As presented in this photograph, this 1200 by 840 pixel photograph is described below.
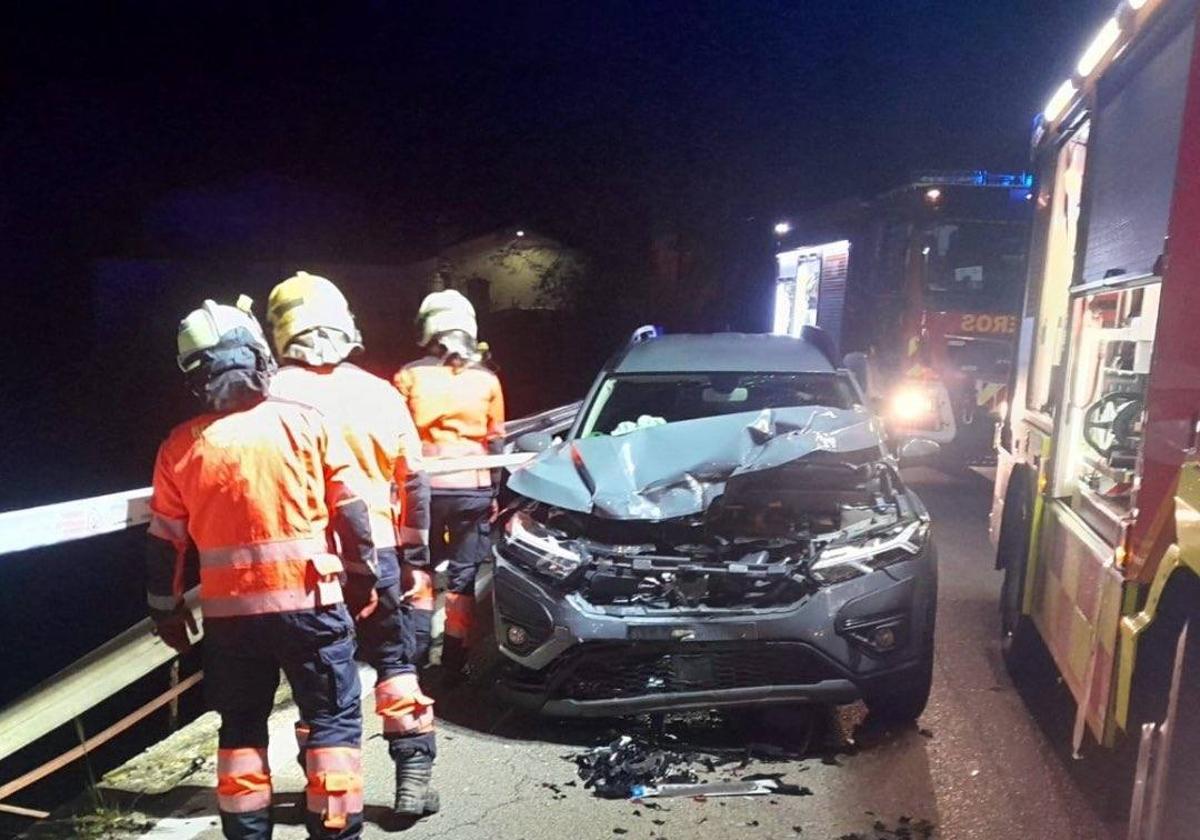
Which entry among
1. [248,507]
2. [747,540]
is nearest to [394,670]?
[248,507]

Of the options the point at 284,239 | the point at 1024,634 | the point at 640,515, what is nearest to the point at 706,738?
the point at 640,515

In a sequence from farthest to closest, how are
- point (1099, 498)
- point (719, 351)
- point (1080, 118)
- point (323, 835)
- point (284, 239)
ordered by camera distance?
point (284, 239) < point (719, 351) < point (1080, 118) < point (1099, 498) < point (323, 835)

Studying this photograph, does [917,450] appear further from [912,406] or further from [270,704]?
[912,406]

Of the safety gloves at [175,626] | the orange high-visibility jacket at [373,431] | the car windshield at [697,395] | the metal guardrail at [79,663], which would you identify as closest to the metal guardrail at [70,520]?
the metal guardrail at [79,663]

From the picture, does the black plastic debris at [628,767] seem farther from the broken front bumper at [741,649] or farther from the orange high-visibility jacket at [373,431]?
the orange high-visibility jacket at [373,431]

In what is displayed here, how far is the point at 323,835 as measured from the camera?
3.10 meters

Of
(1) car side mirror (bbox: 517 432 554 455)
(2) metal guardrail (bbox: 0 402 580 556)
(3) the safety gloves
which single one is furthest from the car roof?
(3) the safety gloves

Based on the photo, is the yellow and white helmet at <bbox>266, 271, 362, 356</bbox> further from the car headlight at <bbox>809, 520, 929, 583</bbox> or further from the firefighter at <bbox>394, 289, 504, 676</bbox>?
the car headlight at <bbox>809, 520, 929, 583</bbox>

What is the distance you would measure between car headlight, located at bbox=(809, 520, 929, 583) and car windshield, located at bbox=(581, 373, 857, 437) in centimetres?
141

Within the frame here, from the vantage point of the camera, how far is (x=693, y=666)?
3.95 metres

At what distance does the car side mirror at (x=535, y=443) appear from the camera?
5.14 meters

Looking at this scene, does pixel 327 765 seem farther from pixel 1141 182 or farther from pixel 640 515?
pixel 1141 182

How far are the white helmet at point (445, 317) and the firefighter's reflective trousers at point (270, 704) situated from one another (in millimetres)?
2091

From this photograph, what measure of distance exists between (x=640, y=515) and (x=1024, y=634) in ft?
7.91
